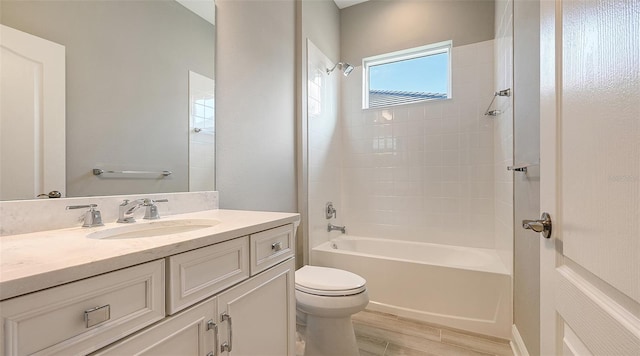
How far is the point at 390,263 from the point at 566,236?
5.20 ft

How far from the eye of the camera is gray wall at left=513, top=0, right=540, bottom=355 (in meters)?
1.28

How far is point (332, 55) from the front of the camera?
2826 millimetres

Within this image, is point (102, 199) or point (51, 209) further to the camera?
point (102, 199)

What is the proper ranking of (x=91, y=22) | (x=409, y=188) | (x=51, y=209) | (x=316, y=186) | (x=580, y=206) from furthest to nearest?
(x=409, y=188), (x=316, y=186), (x=91, y=22), (x=51, y=209), (x=580, y=206)

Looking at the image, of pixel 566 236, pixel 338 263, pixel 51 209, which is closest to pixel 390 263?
pixel 338 263

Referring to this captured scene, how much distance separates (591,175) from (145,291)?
0.97 m

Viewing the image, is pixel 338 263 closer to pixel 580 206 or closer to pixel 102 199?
pixel 102 199

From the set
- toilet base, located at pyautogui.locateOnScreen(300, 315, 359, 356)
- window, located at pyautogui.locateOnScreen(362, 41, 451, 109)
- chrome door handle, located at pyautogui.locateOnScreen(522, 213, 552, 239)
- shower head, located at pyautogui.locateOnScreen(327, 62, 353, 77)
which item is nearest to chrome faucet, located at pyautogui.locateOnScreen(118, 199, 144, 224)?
toilet base, located at pyautogui.locateOnScreen(300, 315, 359, 356)

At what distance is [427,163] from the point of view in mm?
2627

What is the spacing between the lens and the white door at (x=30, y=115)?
858 mm

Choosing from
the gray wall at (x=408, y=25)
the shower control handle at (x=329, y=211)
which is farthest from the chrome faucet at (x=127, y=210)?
the gray wall at (x=408, y=25)

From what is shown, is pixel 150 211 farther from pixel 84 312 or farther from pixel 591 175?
pixel 591 175

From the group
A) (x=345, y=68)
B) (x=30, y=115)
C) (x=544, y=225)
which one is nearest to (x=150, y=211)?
(x=30, y=115)

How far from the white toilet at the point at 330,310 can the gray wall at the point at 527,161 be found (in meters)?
0.84
